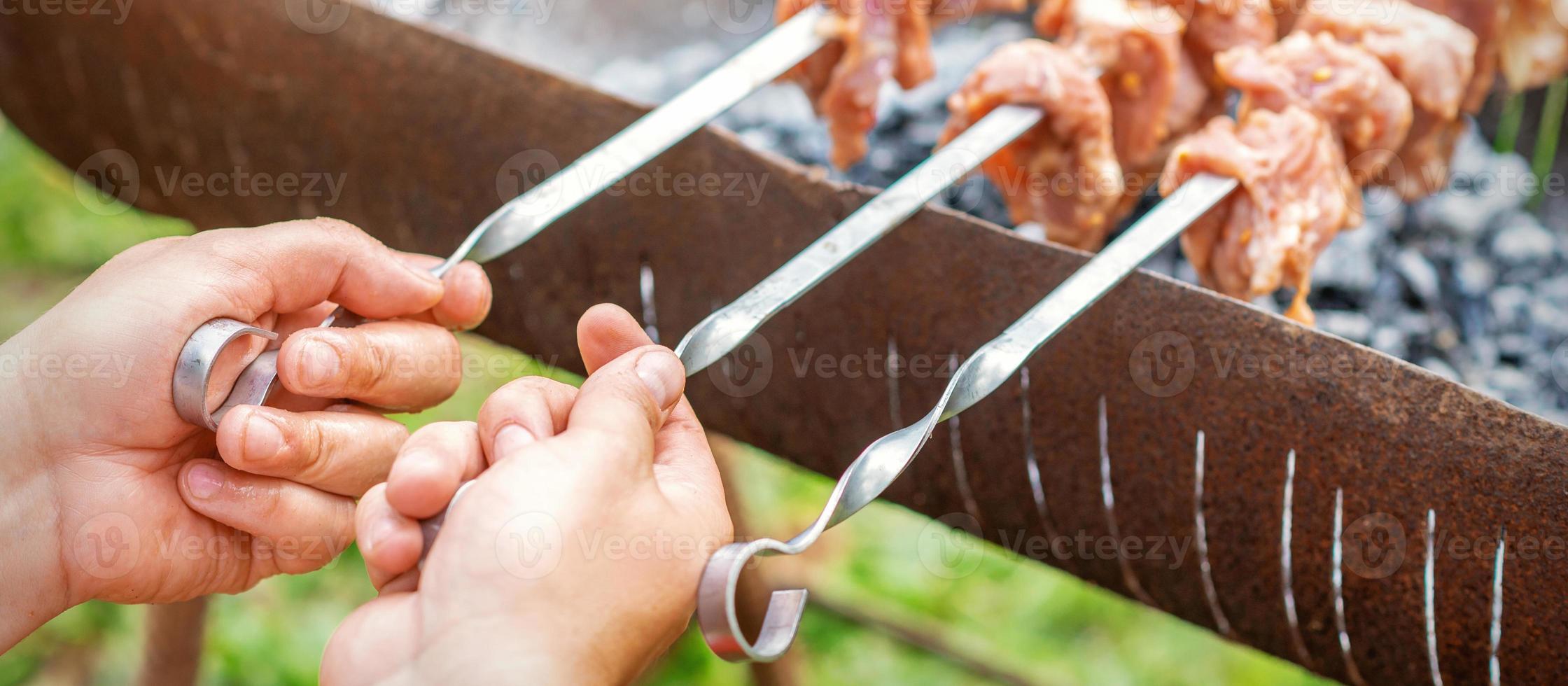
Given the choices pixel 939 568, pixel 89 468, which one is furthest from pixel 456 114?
pixel 939 568

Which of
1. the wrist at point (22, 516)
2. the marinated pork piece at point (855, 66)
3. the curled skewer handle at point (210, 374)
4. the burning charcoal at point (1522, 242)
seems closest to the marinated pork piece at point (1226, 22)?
the marinated pork piece at point (855, 66)

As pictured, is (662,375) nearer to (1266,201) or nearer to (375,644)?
(375,644)

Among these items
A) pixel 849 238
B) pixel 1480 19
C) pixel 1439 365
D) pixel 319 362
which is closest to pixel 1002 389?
pixel 849 238

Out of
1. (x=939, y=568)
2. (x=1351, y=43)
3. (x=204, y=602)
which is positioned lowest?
(x=939, y=568)

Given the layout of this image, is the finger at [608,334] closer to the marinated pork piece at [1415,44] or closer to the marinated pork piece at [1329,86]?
the marinated pork piece at [1329,86]

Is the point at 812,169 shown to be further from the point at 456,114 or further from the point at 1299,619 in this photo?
the point at 1299,619
